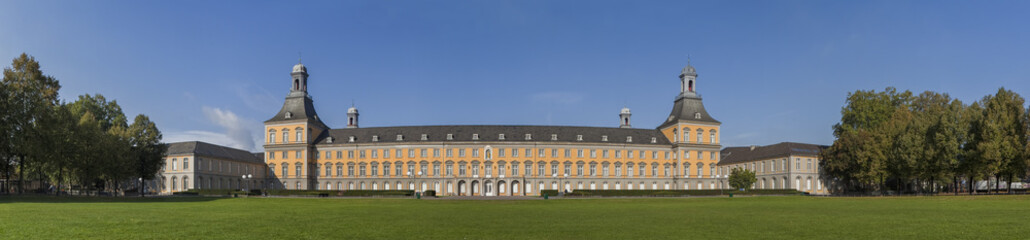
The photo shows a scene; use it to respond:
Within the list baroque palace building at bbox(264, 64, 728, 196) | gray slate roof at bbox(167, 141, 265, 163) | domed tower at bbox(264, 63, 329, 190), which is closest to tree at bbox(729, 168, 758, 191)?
baroque palace building at bbox(264, 64, 728, 196)

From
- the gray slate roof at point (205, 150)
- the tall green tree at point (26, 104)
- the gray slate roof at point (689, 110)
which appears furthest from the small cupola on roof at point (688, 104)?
the tall green tree at point (26, 104)

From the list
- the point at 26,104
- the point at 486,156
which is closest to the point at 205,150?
the point at 486,156

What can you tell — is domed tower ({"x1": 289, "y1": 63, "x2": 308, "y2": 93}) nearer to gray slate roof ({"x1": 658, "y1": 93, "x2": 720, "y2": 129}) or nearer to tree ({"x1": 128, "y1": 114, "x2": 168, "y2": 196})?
tree ({"x1": 128, "y1": 114, "x2": 168, "y2": 196})

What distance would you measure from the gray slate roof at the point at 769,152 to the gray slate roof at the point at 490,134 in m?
11.4

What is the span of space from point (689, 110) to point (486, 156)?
31.8 metres

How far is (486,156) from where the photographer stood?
92.9 m

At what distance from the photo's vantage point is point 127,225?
1914 centimetres

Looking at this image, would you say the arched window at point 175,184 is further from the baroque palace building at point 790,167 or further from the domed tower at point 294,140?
the baroque palace building at point 790,167

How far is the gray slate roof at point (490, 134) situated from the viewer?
94.5 m

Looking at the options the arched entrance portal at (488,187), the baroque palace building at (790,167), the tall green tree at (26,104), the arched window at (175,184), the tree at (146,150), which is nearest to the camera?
the tall green tree at (26,104)

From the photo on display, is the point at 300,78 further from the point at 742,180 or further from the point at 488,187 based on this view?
the point at 742,180

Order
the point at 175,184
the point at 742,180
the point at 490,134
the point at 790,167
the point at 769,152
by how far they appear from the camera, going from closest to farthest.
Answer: the point at 742,180 < the point at 790,167 < the point at 175,184 < the point at 769,152 < the point at 490,134

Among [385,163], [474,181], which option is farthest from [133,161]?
[474,181]

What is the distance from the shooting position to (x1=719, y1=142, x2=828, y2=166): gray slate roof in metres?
84.6
